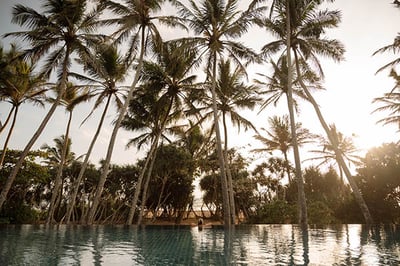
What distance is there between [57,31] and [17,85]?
496 centimetres

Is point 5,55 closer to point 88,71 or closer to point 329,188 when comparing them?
point 88,71

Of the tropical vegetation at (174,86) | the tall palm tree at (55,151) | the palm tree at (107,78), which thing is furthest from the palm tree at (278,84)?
the tall palm tree at (55,151)

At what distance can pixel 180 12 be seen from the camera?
54.8ft

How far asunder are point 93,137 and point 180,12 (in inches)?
400

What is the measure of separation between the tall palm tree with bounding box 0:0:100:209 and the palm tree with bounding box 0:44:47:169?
5.29 ft

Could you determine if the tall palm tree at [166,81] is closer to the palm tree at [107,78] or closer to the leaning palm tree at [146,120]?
the leaning palm tree at [146,120]

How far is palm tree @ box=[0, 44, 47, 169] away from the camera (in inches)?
665

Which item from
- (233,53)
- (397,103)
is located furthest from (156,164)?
(397,103)

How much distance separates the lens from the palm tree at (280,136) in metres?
28.1

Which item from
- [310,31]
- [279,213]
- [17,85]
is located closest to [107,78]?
[17,85]

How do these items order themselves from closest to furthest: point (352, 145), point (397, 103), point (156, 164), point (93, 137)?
point (93, 137) → point (397, 103) → point (156, 164) → point (352, 145)

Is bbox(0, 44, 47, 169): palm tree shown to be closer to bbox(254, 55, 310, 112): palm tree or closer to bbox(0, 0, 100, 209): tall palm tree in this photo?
bbox(0, 0, 100, 209): tall palm tree

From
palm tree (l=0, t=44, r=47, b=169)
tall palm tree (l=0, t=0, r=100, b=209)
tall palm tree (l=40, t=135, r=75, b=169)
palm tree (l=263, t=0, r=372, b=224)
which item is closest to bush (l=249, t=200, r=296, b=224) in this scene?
palm tree (l=263, t=0, r=372, b=224)

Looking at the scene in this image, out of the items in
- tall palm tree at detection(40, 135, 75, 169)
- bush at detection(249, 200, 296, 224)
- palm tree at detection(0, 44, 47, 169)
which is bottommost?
bush at detection(249, 200, 296, 224)
